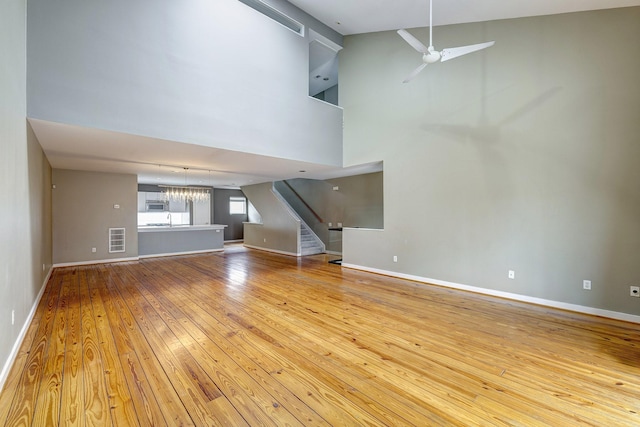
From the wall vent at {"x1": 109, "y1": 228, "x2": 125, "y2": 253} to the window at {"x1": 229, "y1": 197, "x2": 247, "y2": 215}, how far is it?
17.7 ft

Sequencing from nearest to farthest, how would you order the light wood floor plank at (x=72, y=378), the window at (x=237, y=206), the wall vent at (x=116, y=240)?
the light wood floor plank at (x=72, y=378) → the wall vent at (x=116, y=240) → the window at (x=237, y=206)

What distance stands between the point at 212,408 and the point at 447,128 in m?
5.15

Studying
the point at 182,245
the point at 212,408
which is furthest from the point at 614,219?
the point at 182,245

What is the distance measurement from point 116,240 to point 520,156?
9137mm

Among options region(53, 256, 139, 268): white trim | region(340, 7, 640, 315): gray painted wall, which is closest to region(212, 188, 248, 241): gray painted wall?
region(53, 256, 139, 268): white trim

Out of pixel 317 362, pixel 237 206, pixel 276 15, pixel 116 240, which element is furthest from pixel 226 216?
pixel 317 362

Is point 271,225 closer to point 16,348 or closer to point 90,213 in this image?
point 90,213

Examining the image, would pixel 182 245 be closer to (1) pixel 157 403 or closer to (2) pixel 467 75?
(1) pixel 157 403

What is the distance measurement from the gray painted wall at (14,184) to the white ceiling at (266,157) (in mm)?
537

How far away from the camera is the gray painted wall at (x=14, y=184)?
7.07 ft

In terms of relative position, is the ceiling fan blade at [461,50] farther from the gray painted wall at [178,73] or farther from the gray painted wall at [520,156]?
the gray painted wall at [178,73]

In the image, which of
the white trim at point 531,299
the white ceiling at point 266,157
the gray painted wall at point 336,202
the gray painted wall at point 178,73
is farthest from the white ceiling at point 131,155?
the white trim at point 531,299

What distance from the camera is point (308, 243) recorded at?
906 cm

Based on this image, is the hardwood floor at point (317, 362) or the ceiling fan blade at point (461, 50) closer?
the hardwood floor at point (317, 362)
